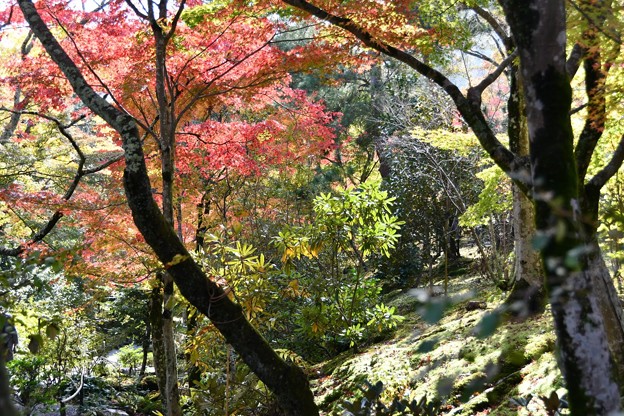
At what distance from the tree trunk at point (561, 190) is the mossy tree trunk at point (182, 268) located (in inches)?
91.3

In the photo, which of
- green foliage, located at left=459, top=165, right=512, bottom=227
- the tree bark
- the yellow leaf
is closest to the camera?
the yellow leaf

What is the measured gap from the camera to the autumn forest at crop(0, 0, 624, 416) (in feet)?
6.25

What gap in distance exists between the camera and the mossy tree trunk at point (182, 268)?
3.49 metres

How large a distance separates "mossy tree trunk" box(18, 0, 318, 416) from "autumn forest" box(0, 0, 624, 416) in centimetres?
2

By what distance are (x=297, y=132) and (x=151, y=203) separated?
6.21 meters

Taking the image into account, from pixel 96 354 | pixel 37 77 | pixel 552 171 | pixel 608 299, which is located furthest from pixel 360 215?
pixel 96 354

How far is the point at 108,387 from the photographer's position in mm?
7613

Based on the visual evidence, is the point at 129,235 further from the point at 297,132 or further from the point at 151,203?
the point at 297,132

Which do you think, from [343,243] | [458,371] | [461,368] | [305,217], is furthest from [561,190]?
[305,217]

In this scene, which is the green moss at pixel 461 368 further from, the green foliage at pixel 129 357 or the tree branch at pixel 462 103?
the green foliage at pixel 129 357

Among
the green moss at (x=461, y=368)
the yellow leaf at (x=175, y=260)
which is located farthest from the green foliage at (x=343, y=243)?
the yellow leaf at (x=175, y=260)

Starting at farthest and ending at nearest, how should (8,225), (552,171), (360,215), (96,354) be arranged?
1. (8,225)
2. (96,354)
3. (360,215)
4. (552,171)

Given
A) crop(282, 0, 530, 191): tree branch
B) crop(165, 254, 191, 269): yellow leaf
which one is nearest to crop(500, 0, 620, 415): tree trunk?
crop(282, 0, 530, 191): tree branch

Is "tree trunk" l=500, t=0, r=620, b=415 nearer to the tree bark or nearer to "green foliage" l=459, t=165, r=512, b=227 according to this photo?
the tree bark
